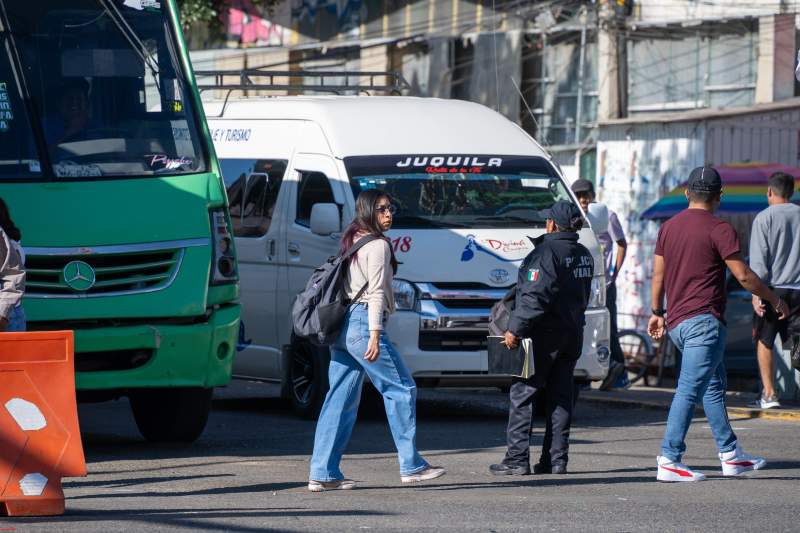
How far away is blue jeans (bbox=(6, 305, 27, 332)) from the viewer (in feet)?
29.7

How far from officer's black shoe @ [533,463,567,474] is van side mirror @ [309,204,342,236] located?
2845 millimetres

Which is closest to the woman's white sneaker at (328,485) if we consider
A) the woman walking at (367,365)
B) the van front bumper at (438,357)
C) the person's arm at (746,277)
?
the woman walking at (367,365)

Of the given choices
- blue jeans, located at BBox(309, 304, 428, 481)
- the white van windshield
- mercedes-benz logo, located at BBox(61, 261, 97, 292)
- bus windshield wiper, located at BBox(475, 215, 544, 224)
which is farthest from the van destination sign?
blue jeans, located at BBox(309, 304, 428, 481)

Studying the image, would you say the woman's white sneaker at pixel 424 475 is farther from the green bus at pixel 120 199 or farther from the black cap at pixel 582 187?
the black cap at pixel 582 187

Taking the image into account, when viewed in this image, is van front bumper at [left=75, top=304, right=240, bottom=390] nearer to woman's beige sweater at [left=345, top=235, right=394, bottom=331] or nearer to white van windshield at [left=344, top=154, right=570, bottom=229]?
woman's beige sweater at [left=345, top=235, right=394, bottom=331]

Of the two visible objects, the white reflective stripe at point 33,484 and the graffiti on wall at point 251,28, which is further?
the graffiti on wall at point 251,28

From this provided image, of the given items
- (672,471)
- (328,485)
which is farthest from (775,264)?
(328,485)

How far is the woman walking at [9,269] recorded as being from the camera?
888 cm

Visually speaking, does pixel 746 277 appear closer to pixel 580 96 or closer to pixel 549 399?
pixel 549 399

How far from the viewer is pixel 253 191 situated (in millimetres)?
13258

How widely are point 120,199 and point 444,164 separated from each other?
323 centimetres

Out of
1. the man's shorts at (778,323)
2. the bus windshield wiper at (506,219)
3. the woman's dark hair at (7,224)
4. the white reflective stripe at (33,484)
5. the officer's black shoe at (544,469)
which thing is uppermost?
the woman's dark hair at (7,224)

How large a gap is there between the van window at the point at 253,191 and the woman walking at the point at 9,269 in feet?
13.5

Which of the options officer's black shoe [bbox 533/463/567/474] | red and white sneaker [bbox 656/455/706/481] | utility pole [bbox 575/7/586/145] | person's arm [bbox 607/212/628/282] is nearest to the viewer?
red and white sneaker [bbox 656/455/706/481]
